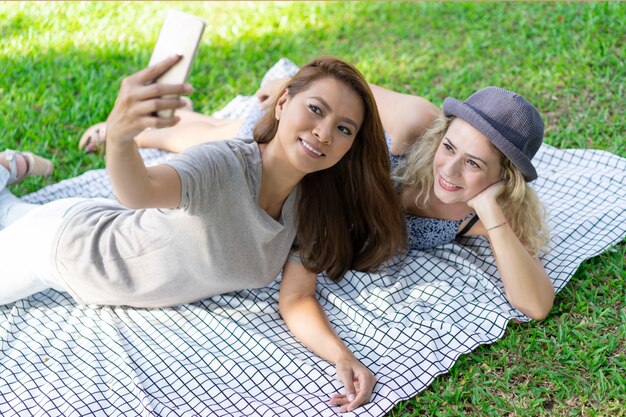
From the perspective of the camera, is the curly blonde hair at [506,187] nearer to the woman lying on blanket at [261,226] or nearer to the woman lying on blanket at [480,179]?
the woman lying on blanket at [480,179]

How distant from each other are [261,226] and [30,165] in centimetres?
192

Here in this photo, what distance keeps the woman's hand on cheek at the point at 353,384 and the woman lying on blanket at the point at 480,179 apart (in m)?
0.90

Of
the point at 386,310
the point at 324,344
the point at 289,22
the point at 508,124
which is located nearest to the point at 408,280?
the point at 386,310

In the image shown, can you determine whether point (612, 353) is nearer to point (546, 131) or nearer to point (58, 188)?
point (546, 131)

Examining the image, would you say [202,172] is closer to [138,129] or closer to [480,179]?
[138,129]

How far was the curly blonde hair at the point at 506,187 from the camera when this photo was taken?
11.8ft

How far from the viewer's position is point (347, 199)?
11.3 ft

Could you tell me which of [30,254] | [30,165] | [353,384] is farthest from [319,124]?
[30,165]

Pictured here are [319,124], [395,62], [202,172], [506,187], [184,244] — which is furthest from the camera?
[395,62]

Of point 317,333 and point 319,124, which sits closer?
point 319,124

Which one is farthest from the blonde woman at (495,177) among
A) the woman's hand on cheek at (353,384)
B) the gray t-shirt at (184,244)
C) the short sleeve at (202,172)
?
the short sleeve at (202,172)

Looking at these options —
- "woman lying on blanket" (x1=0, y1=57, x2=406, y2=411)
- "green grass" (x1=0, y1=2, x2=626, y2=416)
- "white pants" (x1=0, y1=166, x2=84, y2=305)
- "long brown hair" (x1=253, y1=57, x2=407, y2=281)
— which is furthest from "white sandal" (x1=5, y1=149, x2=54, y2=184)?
"long brown hair" (x1=253, y1=57, x2=407, y2=281)

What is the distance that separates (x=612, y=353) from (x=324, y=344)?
132cm

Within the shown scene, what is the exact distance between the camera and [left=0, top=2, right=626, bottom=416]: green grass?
375 cm
